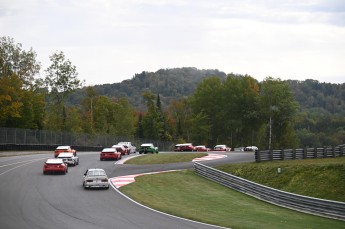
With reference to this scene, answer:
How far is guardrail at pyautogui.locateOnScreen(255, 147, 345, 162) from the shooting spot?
143 ft

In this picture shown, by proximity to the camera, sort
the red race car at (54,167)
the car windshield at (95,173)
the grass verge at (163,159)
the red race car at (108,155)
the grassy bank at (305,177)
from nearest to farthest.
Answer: the grassy bank at (305,177) → the car windshield at (95,173) → the red race car at (54,167) → the grass verge at (163,159) → the red race car at (108,155)

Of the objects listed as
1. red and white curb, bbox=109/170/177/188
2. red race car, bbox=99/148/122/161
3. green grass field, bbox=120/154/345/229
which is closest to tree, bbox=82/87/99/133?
red race car, bbox=99/148/122/161

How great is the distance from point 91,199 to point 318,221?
12789mm

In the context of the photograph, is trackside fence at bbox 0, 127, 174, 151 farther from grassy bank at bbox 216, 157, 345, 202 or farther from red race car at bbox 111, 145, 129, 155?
grassy bank at bbox 216, 157, 345, 202

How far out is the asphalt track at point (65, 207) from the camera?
66.8ft

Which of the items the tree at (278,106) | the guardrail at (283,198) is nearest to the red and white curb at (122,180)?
the guardrail at (283,198)

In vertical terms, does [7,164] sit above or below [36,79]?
below

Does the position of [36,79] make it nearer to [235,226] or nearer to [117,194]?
[117,194]

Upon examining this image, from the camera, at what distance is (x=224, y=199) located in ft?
102

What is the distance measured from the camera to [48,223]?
66.2 ft

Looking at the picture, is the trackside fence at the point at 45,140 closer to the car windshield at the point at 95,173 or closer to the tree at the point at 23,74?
the tree at the point at 23,74

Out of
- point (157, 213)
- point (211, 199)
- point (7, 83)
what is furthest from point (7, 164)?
point (7, 83)

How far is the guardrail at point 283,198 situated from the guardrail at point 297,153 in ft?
19.6

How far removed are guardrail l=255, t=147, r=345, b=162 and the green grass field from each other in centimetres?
169
